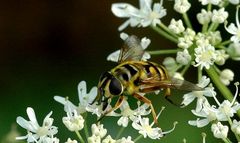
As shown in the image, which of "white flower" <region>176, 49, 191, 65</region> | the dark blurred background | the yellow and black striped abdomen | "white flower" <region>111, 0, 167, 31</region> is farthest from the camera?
the dark blurred background

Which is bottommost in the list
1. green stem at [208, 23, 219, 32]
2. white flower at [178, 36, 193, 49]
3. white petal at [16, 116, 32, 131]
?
white flower at [178, 36, 193, 49]

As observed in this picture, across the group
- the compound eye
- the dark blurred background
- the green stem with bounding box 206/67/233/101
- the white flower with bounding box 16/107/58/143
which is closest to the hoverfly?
the compound eye

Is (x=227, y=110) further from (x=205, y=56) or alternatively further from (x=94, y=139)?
(x=94, y=139)

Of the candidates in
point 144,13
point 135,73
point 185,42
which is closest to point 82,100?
point 135,73

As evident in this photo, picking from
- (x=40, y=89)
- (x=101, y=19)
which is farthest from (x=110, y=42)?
(x=40, y=89)

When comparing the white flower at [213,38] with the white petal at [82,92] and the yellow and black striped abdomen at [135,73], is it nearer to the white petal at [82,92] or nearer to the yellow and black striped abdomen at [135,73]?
the yellow and black striped abdomen at [135,73]

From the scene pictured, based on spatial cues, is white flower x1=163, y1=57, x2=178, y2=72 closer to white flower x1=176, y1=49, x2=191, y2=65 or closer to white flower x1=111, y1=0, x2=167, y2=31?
white flower x1=176, y1=49, x2=191, y2=65

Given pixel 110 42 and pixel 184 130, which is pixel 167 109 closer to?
pixel 184 130
